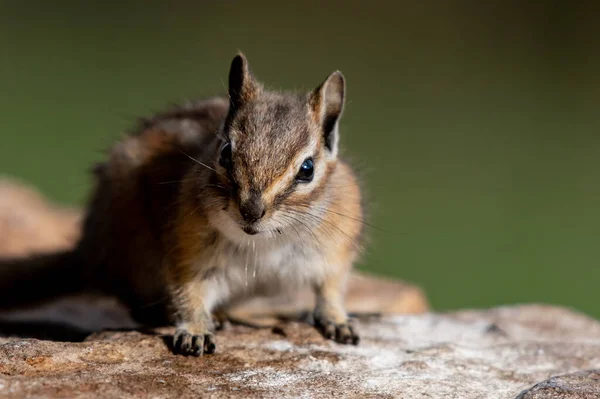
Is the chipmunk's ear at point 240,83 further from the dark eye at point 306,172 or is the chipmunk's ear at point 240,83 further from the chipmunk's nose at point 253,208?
the chipmunk's nose at point 253,208

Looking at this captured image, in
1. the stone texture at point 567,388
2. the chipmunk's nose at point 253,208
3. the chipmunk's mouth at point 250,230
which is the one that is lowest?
the stone texture at point 567,388

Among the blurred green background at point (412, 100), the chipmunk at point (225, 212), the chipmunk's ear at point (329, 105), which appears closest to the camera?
the chipmunk at point (225, 212)

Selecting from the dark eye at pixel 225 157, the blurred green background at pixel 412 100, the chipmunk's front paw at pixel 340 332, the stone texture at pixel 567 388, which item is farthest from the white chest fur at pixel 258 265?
the blurred green background at pixel 412 100

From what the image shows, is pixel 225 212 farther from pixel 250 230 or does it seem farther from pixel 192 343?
pixel 192 343

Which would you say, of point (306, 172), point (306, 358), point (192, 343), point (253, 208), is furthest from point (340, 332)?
point (253, 208)

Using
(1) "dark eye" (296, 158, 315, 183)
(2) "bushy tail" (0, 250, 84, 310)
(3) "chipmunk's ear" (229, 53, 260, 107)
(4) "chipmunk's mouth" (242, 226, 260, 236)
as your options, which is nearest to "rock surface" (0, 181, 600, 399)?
(2) "bushy tail" (0, 250, 84, 310)

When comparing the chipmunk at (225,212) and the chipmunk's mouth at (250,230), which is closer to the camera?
the chipmunk's mouth at (250,230)

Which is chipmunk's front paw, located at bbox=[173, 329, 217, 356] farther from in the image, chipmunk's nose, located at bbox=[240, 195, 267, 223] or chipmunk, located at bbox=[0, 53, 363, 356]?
chipmunk's nose, located at bbox=[240, 195, 267, 223]
